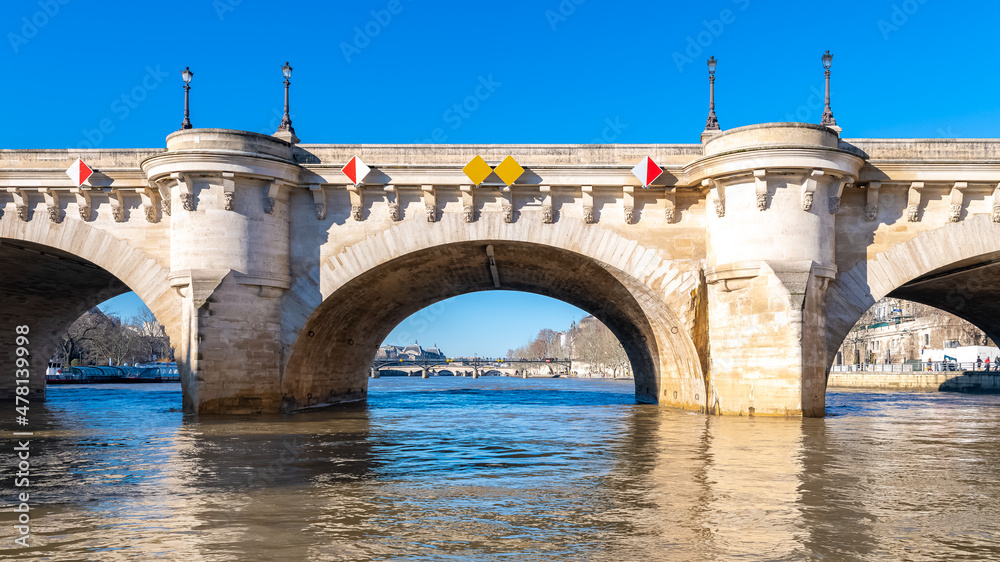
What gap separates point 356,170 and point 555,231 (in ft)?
19.0

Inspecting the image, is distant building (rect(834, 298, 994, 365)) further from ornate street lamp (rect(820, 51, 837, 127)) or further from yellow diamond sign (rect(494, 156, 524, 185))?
yellow diamond sign (rect(494, 156, 524, 185))

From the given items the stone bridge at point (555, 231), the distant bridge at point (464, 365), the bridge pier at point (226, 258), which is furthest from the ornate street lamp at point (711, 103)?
the distant bridge at point (464, 365)

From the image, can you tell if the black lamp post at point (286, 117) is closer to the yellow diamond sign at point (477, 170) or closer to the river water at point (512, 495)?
the yellow diamond sign at point (477, 170)

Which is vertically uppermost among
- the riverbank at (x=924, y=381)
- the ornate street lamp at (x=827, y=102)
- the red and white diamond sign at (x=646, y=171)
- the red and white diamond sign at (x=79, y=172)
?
the ornate street lamp at (x=827, y=102)

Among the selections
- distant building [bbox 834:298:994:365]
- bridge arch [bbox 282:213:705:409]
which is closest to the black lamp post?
bridge arch [bbox 282:213:705:409]

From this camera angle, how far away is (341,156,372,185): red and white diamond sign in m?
23.1

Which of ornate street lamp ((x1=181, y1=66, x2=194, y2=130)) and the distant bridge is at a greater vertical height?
ornate street lamp ((x1=181, y1=66, x2=194, y2=130))

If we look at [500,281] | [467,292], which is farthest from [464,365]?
[500,281]

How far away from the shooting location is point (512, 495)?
996 centimetres

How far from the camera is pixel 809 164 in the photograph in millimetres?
20922

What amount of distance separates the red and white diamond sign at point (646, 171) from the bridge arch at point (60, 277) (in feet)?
44.2

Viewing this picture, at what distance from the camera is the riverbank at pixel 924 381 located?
5069 centimetres

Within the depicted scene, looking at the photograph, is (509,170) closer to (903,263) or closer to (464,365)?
(903,263)

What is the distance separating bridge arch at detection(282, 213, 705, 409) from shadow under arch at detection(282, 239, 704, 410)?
0.06m
